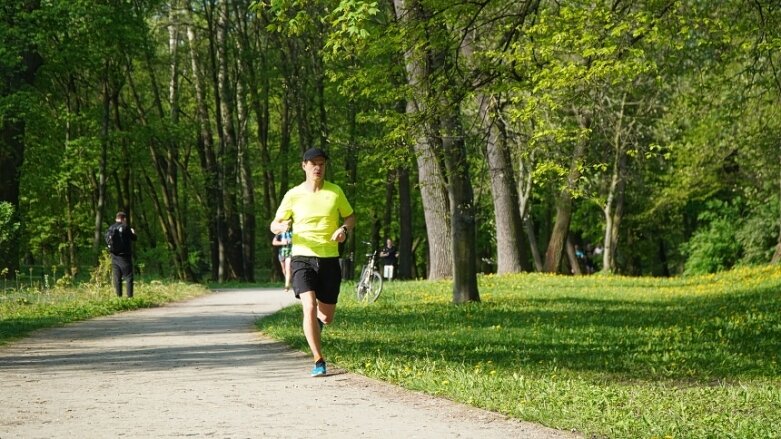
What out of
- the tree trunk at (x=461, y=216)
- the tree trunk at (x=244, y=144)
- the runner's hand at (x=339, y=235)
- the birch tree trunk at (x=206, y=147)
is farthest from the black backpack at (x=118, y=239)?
the tree trunk at (x=244, y=144)

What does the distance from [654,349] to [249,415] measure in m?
6.53

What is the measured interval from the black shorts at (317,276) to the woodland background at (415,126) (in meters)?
2.26

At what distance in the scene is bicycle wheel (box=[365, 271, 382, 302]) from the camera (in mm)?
20891

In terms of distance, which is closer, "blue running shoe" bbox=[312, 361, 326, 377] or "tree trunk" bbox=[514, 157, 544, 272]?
"blue running shoe" bbox=[312, 361, 326, 377]

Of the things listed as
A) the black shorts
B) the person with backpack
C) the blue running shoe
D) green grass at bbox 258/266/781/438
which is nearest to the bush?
green grass at bbox 258/266/781/438

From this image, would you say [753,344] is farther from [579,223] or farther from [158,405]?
[579,223]

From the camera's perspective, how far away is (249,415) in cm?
768

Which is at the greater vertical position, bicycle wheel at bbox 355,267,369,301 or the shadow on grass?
bicycle wheel at bbox 355,267,369,301

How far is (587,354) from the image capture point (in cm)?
1220

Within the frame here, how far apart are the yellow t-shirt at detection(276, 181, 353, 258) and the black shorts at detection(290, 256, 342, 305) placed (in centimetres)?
6

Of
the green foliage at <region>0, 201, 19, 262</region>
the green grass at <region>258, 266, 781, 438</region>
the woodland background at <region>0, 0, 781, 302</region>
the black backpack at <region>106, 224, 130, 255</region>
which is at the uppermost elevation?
the woodland background at <region>0, 0, 781, 302</region>

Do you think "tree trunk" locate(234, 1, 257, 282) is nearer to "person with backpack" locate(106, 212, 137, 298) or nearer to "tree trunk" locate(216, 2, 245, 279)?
"tree trunk" locate(216, 2, 245, 279)

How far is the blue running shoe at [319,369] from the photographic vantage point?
9.90 meters

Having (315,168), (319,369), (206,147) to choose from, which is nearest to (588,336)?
(319,369)
